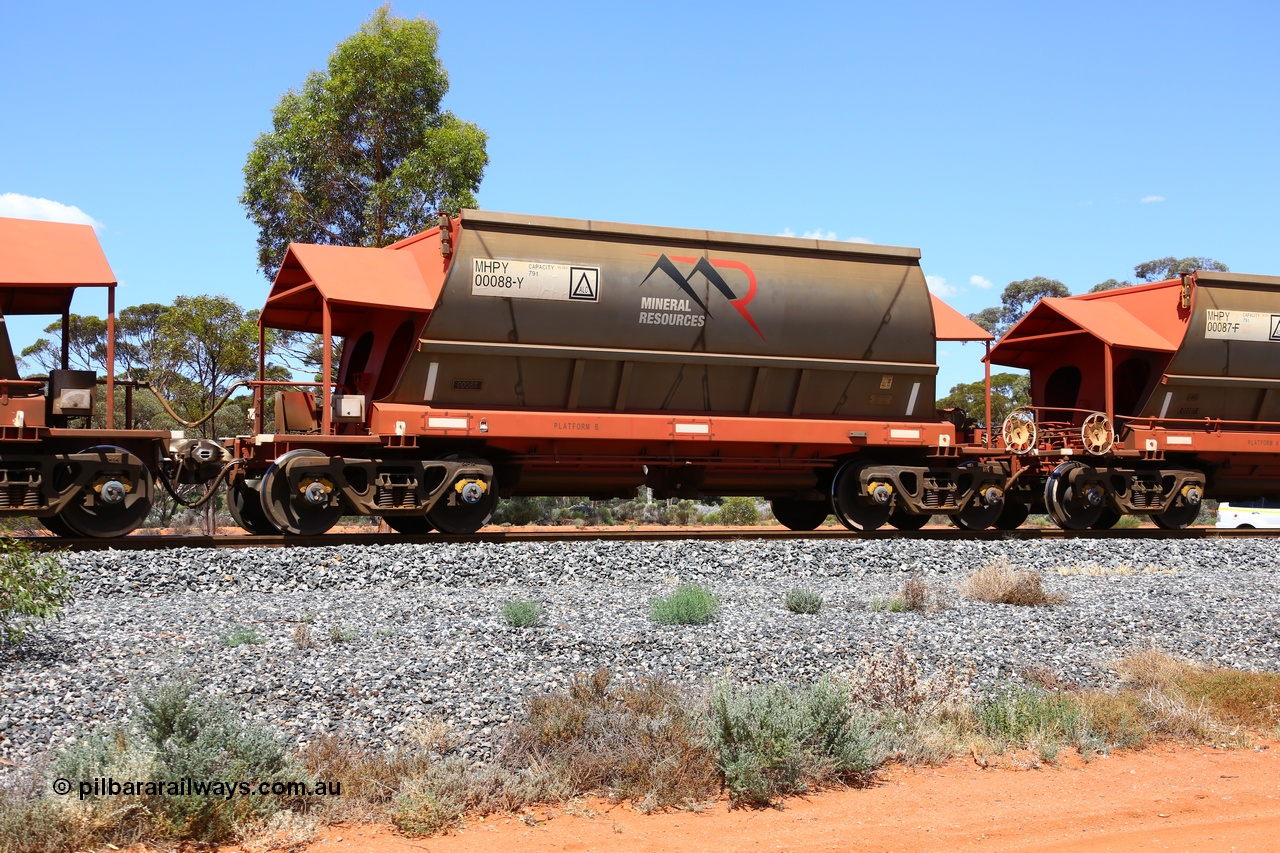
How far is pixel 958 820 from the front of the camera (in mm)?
5449

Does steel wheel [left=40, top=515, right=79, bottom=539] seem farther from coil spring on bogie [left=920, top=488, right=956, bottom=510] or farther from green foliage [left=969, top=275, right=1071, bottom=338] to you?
green foliage [left=969, top=275, right=1071, bottom=338]

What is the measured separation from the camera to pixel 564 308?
13453 mm

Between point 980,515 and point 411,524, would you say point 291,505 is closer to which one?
point 411,524

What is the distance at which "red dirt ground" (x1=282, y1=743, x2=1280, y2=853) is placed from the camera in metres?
5.10

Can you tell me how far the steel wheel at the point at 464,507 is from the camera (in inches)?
510

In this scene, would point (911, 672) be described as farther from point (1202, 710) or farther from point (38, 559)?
point (38, 559)

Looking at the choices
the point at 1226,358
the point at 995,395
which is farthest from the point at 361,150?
the point at 995,395

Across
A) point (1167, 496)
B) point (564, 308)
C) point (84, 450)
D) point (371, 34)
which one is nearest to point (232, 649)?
point (84, 450)

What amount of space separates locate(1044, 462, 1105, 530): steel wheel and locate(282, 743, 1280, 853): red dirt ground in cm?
1027

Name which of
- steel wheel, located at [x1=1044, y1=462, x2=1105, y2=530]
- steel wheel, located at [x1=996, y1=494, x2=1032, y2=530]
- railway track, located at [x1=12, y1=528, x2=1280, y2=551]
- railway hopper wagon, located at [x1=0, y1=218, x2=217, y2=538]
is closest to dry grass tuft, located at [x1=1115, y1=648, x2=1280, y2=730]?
railway track, located at [x1=12, y1=528, x2=1280, y2=551]

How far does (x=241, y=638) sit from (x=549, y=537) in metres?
6.98

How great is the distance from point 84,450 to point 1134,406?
→ 14.7 metres

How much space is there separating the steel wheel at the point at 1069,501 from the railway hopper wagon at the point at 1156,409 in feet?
0.05

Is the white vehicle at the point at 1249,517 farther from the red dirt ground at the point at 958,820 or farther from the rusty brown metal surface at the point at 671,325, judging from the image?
the red dirt ground at the point at 958,820
